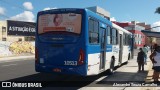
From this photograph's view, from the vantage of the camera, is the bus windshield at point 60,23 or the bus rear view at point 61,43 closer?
the bus rear view at point 61,43

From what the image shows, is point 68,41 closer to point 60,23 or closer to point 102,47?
point 60,23

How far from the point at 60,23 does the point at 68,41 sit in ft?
2.73

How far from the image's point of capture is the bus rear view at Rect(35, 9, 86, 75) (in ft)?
38.4

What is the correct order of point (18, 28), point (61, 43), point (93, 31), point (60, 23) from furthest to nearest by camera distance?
point (18, 28) → point (93, 31) → point (60, 23) → point (61, 43)

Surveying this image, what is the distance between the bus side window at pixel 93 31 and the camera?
12.3 meters

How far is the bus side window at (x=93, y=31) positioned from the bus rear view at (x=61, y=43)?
0.59 meters

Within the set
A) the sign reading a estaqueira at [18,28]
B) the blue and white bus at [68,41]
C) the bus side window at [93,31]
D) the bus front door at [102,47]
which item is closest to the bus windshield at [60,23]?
the blue and white bus at [68,41]

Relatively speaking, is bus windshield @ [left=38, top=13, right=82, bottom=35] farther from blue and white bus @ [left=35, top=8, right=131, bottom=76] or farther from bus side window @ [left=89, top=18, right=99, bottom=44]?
bus side window @ [left=89, top=18, right=99, bottom=44]

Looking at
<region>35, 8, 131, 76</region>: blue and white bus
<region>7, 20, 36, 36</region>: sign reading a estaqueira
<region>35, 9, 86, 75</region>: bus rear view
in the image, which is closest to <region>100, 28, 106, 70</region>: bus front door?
<region>35, 8, 131, 76</region>: blue and white bus

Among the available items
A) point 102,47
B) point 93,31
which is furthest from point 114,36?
point 93,31

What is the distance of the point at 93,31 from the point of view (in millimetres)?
12562

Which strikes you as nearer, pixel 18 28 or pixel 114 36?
pixel 114 36

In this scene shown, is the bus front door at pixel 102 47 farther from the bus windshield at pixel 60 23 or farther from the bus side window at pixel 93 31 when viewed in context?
the bus windshield at pixel 60 23

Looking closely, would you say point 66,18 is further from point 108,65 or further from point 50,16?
point 108,65
